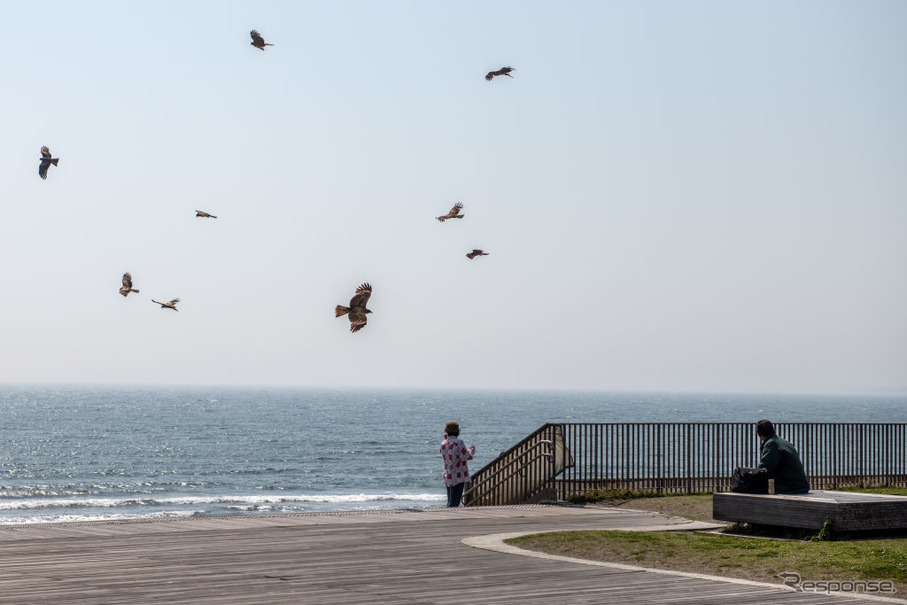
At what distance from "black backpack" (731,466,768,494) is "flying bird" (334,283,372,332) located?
517 centimetres

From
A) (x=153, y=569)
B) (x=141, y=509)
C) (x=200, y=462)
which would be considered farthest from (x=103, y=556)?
(x=200, y=462)

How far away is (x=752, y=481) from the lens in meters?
14.6

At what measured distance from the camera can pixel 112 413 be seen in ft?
514

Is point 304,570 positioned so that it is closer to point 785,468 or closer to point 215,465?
point 785,468

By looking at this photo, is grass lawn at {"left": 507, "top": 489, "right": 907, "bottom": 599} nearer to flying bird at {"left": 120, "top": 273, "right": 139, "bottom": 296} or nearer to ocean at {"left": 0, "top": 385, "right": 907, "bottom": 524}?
flying bird at {"left": 120, "top": 273, "right": 139, "bottom": 296}

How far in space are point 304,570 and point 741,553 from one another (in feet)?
15.6

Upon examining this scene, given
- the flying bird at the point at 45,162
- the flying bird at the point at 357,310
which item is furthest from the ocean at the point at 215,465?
the flying bird at the point at 357,310

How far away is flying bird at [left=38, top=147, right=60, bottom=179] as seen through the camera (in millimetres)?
15248

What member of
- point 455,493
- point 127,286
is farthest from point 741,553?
point 127,286

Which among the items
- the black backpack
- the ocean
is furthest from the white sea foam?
the black backpack

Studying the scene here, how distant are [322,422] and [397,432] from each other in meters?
22.6

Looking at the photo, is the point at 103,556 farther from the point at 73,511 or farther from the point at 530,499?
the point at 73,511

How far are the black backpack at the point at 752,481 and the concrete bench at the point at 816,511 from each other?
21 centimetres

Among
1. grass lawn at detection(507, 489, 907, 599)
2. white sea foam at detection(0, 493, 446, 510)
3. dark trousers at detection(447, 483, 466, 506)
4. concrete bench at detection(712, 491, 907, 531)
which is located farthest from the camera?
white sea foam at detection(0, 493, 446, 510)
